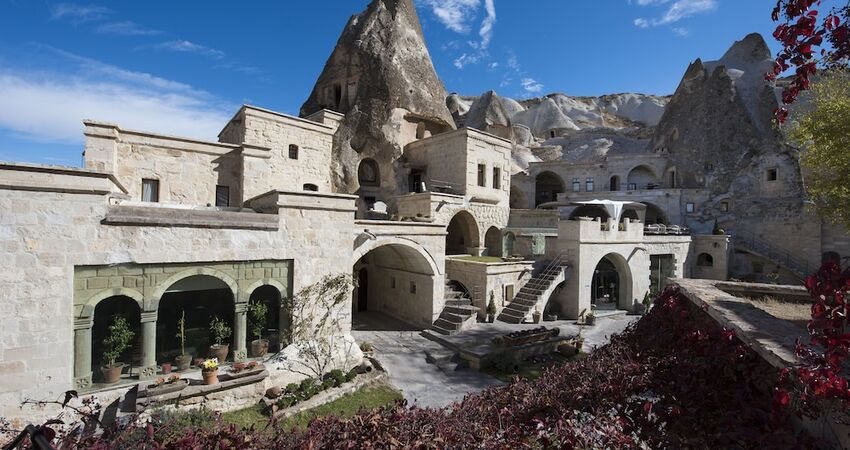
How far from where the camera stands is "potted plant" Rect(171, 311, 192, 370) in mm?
10555

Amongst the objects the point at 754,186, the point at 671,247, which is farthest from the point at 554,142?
the point at 671,247

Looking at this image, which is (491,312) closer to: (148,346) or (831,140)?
(831,140)

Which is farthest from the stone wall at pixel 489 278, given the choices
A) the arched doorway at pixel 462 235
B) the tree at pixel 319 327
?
the tree at pixel 319 327

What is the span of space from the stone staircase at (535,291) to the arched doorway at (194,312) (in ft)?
43.5

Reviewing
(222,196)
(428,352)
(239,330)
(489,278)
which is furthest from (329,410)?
(222,196)

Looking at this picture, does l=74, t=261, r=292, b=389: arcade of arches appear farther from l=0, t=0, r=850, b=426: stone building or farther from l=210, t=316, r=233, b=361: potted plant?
l=210, t=316, r=233, b=361: potted plant

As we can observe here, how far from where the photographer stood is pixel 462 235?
2791 centimetres

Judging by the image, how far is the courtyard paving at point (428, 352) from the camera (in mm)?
12523

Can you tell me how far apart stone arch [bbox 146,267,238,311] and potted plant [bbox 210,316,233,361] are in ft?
2.62

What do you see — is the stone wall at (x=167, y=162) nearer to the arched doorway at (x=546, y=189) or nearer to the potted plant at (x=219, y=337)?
the potted plant at (x=219, y=337)

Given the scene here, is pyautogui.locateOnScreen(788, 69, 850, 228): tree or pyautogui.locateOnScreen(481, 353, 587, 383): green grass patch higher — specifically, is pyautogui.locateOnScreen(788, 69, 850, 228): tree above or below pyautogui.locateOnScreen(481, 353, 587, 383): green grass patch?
above

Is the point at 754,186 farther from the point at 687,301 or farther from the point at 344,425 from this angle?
the point at 344,425

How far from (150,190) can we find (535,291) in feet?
60.5

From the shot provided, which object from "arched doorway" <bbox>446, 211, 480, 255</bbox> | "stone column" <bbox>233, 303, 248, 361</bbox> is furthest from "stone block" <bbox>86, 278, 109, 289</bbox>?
"arched doorway" <bbox>446, 211, 480, 255</bbox>
